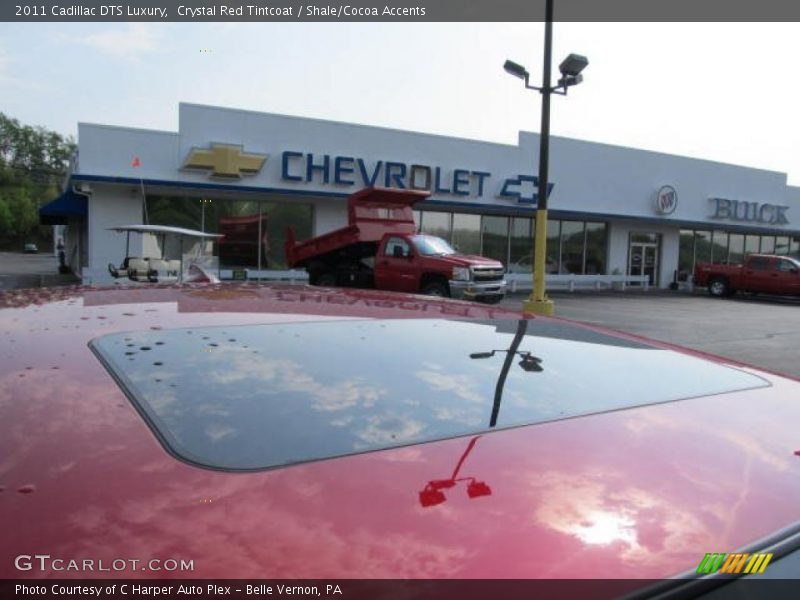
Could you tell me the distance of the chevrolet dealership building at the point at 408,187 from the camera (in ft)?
62.2

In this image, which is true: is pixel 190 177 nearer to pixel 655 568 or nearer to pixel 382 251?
pixel 382 251

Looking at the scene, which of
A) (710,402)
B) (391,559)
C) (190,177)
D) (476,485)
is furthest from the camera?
(190,177)

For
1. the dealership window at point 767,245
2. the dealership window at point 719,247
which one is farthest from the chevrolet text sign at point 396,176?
the dealership window at point 767,245

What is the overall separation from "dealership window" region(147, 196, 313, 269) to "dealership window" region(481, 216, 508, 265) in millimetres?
7211

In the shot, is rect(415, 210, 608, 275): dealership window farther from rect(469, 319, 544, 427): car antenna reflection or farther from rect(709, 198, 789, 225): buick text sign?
rect(469, 319, 544, 427): car antenna reflection

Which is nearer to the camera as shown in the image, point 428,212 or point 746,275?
point 428,212

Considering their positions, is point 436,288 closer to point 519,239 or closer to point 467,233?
point 467,233

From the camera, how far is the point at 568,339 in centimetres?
246

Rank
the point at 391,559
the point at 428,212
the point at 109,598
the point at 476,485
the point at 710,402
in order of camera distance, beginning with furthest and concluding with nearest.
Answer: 1. the point at 428,212
2. the point at 710,402
3. the point at 476,485
4. the point at 391,559
5. the point at 109,598

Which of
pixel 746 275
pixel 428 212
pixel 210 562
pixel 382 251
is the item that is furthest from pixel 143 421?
pixel 746 275

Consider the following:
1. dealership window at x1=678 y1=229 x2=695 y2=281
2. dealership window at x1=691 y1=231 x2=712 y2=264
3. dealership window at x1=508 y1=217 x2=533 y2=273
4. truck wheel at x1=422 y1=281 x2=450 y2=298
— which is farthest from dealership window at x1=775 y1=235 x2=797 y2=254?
truck wheel at x1=422 y1=281 x2=450 y2=298

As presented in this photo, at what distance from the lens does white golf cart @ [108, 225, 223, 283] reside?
14.2m

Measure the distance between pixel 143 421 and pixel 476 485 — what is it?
2.31 feet

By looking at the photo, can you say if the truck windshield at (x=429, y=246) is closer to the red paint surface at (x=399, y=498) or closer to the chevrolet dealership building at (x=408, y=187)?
the chevrolet dealership building at (x=408, y=187)
